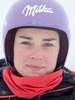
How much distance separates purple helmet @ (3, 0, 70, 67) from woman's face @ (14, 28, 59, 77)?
0.11 ft

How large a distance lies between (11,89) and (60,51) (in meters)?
0.30

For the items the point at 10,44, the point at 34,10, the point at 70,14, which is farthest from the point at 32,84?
the point at 70,14

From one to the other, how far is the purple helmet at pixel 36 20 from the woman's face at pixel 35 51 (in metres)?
0.03

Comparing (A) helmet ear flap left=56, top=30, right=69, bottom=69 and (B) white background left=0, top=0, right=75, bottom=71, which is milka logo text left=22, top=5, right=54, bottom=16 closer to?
(A) helmet ear flap left=56, top=30, right=69, bottom=69

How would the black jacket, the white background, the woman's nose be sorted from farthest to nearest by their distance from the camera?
the white background, the black jacket, the woman's nose

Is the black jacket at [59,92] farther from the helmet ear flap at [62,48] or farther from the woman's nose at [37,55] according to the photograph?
the woman's nose at [37,55]

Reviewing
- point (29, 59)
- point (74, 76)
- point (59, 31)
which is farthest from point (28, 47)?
point (74, 76)

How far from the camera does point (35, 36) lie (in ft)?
4.47

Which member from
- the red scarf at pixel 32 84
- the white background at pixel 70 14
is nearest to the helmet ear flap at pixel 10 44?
the red scarf at pixel 32 84

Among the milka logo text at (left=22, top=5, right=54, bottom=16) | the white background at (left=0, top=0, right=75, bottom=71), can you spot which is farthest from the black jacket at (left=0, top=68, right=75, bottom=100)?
the white background at (left=0, top=0, right=75, bottom=71)

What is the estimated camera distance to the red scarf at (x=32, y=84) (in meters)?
1.43

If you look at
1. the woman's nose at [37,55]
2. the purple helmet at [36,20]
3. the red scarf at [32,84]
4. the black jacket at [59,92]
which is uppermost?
the purple helmet at [36,20]

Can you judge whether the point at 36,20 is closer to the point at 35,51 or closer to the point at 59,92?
the point at 35,51

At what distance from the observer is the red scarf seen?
1.43 meters
